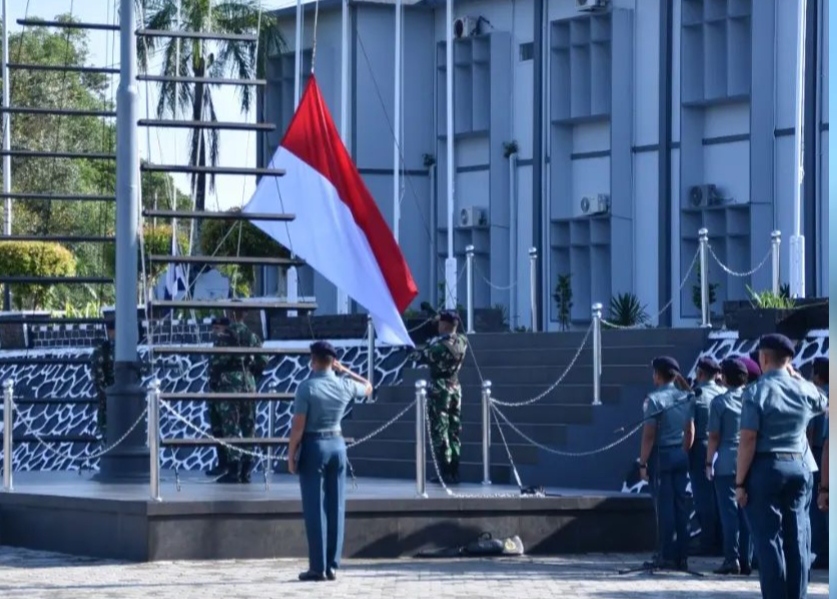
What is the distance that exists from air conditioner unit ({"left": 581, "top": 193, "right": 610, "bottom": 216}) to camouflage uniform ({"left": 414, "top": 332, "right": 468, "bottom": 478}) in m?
14.2

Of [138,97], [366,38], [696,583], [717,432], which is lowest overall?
[696,583]

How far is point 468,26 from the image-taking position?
1421 inches

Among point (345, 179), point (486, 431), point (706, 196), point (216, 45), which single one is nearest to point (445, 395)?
point (486, 431)

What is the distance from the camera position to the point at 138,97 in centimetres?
1780

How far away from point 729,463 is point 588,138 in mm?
19670

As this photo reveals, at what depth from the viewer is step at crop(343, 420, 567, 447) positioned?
20.9 m

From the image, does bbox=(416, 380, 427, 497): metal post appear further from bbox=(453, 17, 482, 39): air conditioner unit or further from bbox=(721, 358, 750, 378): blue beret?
bbox=(453, 17, 482, 39): air conditioner unit

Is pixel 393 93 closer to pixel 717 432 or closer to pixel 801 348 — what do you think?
pixel 801 348

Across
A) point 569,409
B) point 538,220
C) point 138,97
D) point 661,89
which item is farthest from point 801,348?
point 538,220

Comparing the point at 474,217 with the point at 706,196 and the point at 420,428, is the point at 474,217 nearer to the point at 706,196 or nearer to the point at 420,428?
the point at 706,196

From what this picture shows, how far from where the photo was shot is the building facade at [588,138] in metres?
30.6

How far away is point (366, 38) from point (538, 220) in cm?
555

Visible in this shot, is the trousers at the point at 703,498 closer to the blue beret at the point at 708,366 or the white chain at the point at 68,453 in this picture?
the blue beret at the point at 708,366

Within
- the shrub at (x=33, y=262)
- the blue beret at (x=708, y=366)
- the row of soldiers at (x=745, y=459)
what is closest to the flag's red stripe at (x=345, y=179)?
the blue beret at (x=708, y=366)
